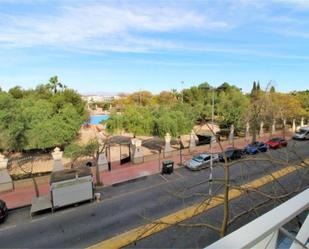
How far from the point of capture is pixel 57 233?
1357 cm

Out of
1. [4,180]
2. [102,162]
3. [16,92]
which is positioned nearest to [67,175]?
[4,180]

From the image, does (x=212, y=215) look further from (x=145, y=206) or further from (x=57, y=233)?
(x=57, y=233)

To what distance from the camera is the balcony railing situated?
4.41 feet

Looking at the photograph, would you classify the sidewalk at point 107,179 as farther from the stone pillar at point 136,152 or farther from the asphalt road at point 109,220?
the asphalt road at point 109,220

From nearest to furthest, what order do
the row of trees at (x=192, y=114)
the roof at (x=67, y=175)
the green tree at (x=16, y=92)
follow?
the roof at (x=67, y=175) < the row of trees at (x=192, y=114) < the green tree at (x=16, y=92)

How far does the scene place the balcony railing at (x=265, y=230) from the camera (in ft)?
4.41

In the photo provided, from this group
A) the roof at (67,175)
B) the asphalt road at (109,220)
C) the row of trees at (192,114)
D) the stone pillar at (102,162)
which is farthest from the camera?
the row of trees at (192,114)

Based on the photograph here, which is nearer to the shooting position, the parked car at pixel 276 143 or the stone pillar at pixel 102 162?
the stone pillar at pixel 102 162

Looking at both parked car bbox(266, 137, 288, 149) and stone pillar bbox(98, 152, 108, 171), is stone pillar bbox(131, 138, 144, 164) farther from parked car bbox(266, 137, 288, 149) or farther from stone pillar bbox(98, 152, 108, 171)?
→ parked car bbox(266, 137, 288, 149)

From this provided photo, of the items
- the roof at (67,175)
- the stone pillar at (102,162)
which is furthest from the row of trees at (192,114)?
the roof at (67,175)

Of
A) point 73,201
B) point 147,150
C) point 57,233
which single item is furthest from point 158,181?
point 147,150

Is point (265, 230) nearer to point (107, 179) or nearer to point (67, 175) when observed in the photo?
point (67, 175)

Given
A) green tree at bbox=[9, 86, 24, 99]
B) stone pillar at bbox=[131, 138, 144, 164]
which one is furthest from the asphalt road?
green tree at bbox=[9, 86, 24, 99]

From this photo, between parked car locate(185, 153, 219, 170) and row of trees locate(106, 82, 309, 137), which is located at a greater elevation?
row of trees locate(106, 82, 309, 137)
